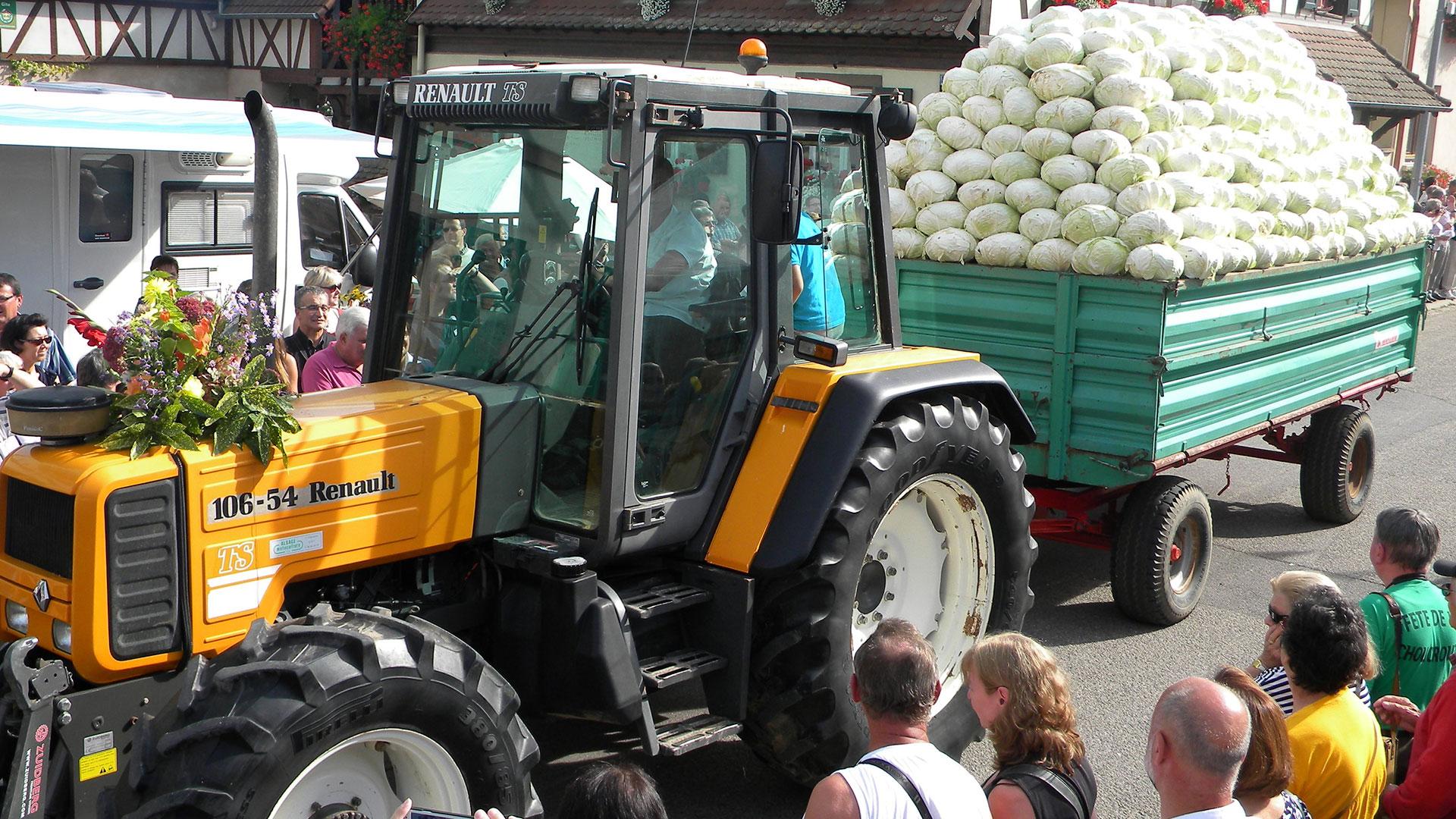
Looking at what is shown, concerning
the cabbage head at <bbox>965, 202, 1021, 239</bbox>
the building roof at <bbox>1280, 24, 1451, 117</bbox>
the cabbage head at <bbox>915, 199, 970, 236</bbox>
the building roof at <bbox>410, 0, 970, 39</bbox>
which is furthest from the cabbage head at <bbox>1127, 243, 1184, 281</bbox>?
the building roof at <bbox>1280, 24, 1451, 117</bbox>

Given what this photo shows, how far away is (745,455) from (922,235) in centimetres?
274

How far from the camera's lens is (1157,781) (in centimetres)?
277

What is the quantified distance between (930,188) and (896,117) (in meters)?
2.15

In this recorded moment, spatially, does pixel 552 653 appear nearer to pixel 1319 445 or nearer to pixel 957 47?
pixel 1319 445

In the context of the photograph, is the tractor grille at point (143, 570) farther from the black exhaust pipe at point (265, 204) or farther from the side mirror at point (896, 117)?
the side mirror at point (896, 117)

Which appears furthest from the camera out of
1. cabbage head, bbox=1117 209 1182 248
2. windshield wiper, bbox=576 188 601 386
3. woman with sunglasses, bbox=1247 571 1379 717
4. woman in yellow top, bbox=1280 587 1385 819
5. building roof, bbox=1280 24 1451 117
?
building roof, bbox=1280 24 1451 117

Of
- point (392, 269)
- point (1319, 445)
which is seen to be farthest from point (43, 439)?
point (1319, 445)

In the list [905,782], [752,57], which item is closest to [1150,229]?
[752,57]

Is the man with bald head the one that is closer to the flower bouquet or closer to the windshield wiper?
the windshield wiper

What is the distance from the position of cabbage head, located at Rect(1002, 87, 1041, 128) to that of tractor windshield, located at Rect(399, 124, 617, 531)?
3.35m

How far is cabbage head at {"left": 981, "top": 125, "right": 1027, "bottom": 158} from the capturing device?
6812mm

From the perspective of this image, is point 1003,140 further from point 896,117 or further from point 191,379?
point 191,379

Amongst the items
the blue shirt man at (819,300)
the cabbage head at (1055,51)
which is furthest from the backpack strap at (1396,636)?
the cabbage head at (1055,51)

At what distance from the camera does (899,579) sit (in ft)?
16.3
